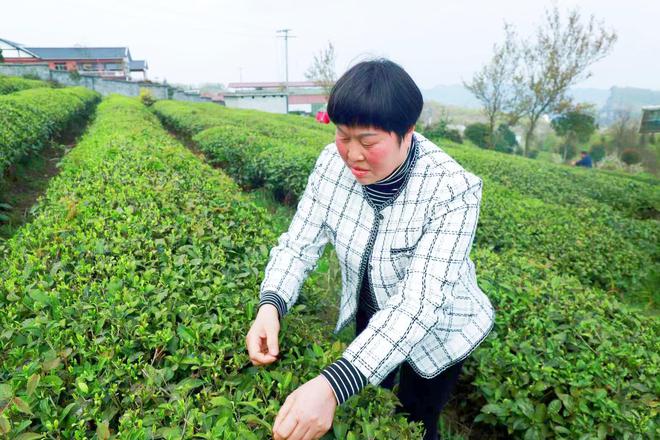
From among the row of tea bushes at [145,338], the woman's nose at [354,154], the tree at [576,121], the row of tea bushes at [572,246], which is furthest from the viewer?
the tree at [576,121]

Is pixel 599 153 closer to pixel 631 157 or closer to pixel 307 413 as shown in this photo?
pixel 631 157

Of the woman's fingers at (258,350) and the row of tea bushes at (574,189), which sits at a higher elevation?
the woman's fingers at (258,350)

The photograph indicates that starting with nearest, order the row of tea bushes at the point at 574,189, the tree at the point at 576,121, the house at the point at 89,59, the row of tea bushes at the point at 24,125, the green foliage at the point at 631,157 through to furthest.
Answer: the row of tea bushes at the point at 24,125, the row of tea bushes at the point at 574,189, the tree at the point at 576,121, the green foliage at the point at 631,157, the house at the point at 89,59

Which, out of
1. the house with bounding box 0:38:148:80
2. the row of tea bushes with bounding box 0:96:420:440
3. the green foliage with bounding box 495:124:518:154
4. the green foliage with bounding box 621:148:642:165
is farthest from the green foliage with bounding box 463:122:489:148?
the house with bounding box 0:38:148:80

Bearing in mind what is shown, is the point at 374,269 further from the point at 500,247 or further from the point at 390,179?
the point at 500,247

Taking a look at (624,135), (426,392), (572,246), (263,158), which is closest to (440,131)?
(624,135)

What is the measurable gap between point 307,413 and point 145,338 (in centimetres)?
64

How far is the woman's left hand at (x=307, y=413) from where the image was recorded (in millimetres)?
1011

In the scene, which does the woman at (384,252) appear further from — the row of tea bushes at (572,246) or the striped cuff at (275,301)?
the row of tea bushes at (572,246)

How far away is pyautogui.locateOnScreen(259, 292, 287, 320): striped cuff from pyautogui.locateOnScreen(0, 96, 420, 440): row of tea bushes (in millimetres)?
98

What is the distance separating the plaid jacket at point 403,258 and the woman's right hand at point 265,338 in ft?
0.20

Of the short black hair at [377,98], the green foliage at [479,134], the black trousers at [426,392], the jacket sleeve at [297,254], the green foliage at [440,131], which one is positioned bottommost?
the green foliage at [479,134]

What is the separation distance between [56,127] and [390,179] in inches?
414

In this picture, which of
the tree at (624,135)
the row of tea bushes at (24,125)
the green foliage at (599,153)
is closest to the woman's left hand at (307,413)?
the row of tea bushes at (24,125)
